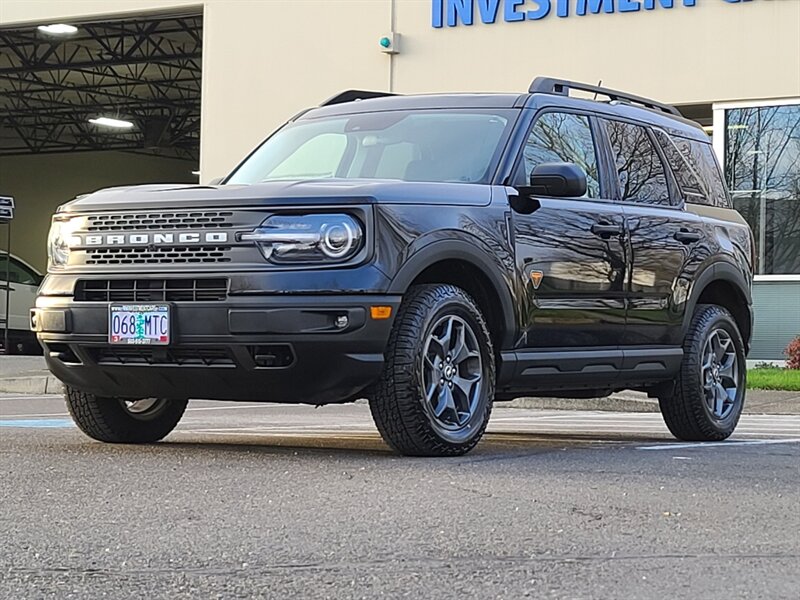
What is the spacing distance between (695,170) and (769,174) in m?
9.52

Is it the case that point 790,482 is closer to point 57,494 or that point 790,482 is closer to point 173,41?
point 57,494

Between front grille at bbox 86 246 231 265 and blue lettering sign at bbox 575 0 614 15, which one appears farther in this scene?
blue lettering sign at bbox 575 0 614 15

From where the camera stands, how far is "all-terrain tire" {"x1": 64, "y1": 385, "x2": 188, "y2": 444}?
281 inches

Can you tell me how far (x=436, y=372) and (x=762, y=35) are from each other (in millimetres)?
12272

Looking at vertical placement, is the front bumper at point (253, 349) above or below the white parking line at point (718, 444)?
above

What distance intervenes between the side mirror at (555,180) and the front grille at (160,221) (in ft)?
4.91

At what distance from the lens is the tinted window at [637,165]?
7.96 meters

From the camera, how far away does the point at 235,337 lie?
609 centimetres

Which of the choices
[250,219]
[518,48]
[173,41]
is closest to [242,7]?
[518,48]

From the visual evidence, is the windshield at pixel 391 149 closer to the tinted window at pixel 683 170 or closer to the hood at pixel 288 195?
the hood at pixel 288 195

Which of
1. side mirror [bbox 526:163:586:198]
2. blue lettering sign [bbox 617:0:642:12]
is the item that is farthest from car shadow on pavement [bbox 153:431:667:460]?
blue lettering sign [bbox 617:0:642:12]

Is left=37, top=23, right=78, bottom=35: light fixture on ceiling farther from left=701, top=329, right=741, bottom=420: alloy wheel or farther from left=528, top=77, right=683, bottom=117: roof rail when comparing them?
left=701, top=329, right=741, bottom=420: alloy wheel

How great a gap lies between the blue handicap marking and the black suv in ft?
Answer: 5.82

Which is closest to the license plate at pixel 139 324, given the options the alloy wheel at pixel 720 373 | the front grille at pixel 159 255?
the front grille at pixel 159 255
